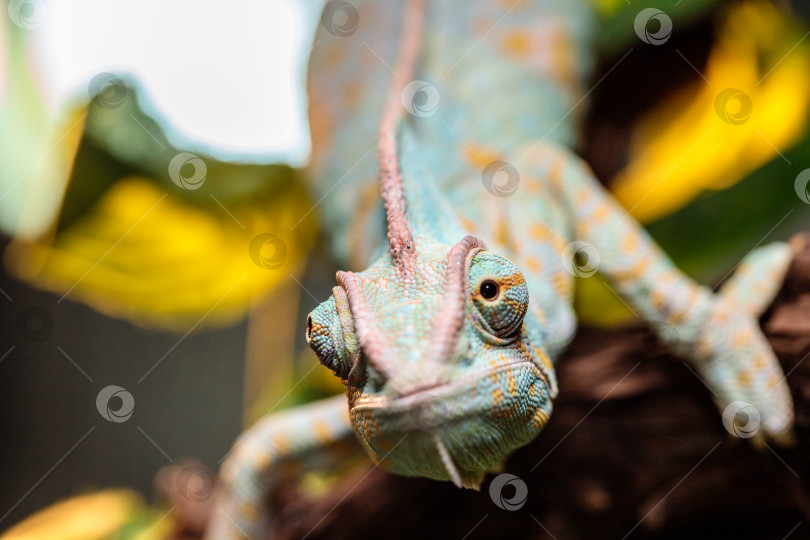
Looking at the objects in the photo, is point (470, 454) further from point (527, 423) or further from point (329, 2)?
point (329, 2)

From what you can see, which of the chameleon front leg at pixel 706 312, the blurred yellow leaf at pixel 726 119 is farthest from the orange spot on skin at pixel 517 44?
the chameleon front leg at pixel 706 312

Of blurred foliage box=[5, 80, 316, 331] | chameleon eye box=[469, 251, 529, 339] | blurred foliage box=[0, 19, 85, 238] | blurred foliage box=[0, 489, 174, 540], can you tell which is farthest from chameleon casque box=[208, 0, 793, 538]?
blurred foliage box=[0, 19, 85, 238]

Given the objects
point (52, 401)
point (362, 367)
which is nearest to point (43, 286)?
point (52, 401)

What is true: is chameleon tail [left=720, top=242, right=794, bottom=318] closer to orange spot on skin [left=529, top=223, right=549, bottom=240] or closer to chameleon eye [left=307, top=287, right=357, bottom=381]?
orange spot on skin [left=529, top=223, right=549, bottom=240]

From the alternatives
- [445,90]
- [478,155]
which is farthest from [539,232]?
[445,90]

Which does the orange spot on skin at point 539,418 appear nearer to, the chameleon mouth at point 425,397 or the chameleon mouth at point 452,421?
the chameleon mouth at point 452,421
